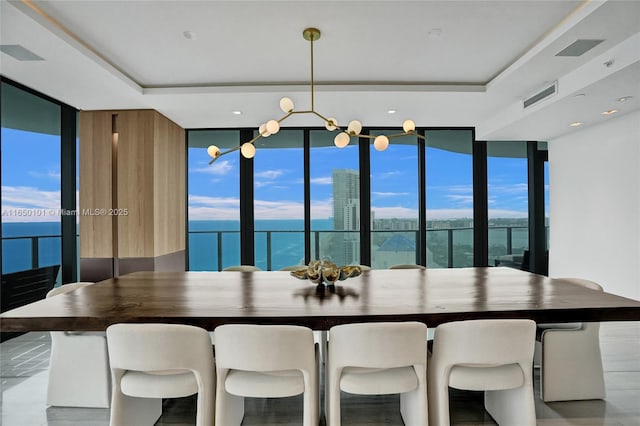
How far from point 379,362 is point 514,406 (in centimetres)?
93

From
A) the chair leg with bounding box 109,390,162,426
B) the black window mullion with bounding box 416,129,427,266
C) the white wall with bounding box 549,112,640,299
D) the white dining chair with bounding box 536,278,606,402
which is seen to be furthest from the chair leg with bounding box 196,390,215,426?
the white wall with bounding box 549,112,640,299

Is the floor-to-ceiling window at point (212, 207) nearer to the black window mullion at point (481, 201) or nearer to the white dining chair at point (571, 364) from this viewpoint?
the black window mullion at point (481, 201)

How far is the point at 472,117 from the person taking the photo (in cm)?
491

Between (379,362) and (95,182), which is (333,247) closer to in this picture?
(95,182)

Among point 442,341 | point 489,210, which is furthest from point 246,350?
point 489,210

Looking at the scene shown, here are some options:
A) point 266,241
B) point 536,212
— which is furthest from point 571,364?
point 266,241

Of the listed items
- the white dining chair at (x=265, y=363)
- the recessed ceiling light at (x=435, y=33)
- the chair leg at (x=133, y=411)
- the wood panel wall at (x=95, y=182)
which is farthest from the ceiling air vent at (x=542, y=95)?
the wood panel wall at (x=95, y=182)

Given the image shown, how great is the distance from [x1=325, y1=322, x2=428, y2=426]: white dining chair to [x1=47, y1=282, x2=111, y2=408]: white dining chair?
1.62 m

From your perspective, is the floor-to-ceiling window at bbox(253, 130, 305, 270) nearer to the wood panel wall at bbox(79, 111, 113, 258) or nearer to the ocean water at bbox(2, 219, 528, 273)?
the ocean water at bbox(2, 219, 528, 273)

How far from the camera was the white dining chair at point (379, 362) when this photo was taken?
64.7 inches

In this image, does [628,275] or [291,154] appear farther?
[291,154]

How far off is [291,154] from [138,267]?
279 cm

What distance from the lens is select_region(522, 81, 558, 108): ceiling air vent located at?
3547 mm

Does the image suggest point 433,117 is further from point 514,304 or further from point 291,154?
point 514,304
